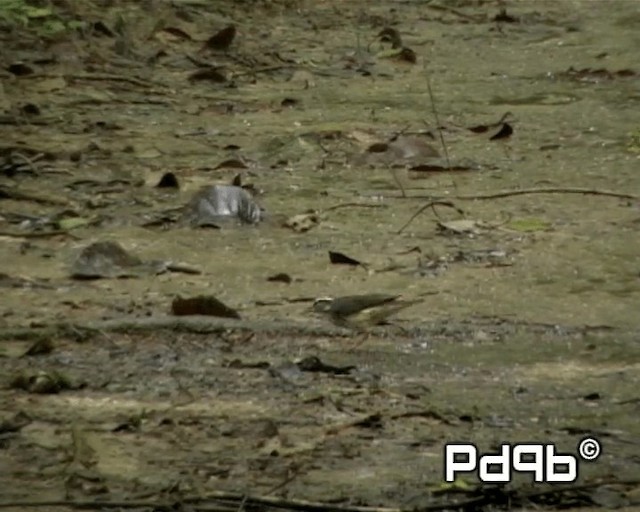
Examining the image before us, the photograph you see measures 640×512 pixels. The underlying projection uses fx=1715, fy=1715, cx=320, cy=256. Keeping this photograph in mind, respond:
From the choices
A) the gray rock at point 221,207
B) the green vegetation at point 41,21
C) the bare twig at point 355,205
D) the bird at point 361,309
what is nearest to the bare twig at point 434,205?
the bare twig at point 355,205

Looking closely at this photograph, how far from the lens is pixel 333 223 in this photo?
4371 millimetres

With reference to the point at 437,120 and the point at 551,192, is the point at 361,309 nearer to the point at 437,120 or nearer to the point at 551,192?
the point at 551,192

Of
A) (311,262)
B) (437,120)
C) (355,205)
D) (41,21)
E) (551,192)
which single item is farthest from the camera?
(41,21)

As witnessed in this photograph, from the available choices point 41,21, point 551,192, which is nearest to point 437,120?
point 551,192

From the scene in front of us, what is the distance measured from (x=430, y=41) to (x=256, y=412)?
4.52m

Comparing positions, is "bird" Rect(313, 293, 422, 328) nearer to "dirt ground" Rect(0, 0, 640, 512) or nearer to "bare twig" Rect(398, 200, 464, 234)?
"dirt ground" Rect(0, 0, 640, 512)

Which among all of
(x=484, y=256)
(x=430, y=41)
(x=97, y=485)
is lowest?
(x=430, y=41)

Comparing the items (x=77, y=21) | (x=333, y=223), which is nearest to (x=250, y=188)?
(x=333, y=223)

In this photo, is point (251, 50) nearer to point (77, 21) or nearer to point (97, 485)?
point (77, 21)

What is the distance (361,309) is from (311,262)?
19.3 inches

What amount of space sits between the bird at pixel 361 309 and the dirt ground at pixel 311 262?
42 millimetres

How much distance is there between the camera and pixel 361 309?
3.54 meters

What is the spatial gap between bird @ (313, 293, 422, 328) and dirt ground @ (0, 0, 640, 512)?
0.04 meters

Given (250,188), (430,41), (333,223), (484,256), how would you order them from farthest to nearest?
(430,41) → (250,188) → (333,223) → (484,256)
